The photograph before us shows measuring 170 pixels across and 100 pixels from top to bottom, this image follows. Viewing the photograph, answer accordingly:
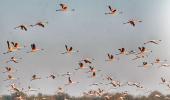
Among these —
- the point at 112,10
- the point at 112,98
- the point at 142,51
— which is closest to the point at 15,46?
the point at 112,10

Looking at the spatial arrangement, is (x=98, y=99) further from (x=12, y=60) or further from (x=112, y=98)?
(x=12, y=60)

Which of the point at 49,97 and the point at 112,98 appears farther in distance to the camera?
the point at 49,97

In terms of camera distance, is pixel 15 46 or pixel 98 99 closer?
pixel 15 46

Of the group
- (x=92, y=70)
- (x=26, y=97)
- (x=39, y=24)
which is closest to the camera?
(x=39, y=24)

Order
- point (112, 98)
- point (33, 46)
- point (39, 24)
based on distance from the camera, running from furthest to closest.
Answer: point (112, 98)
point (33, 46)
point (39, 24)

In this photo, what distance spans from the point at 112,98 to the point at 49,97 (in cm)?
2554

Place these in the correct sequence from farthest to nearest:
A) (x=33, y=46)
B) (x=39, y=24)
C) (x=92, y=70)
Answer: (x=92, y=70) → (x=33, y=46) → (x=39, y=24)

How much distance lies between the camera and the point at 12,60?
5125 centimetres

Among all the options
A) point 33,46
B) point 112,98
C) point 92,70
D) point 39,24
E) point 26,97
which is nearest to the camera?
point 39,24

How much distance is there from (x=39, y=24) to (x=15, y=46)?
433 cm

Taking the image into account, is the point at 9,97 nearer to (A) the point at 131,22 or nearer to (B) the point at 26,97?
(B) the point at 26,97

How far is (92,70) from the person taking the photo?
59.4 metres

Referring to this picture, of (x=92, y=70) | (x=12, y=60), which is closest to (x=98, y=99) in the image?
(x=92, y=70)

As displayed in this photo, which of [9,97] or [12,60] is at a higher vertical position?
[9,97]
